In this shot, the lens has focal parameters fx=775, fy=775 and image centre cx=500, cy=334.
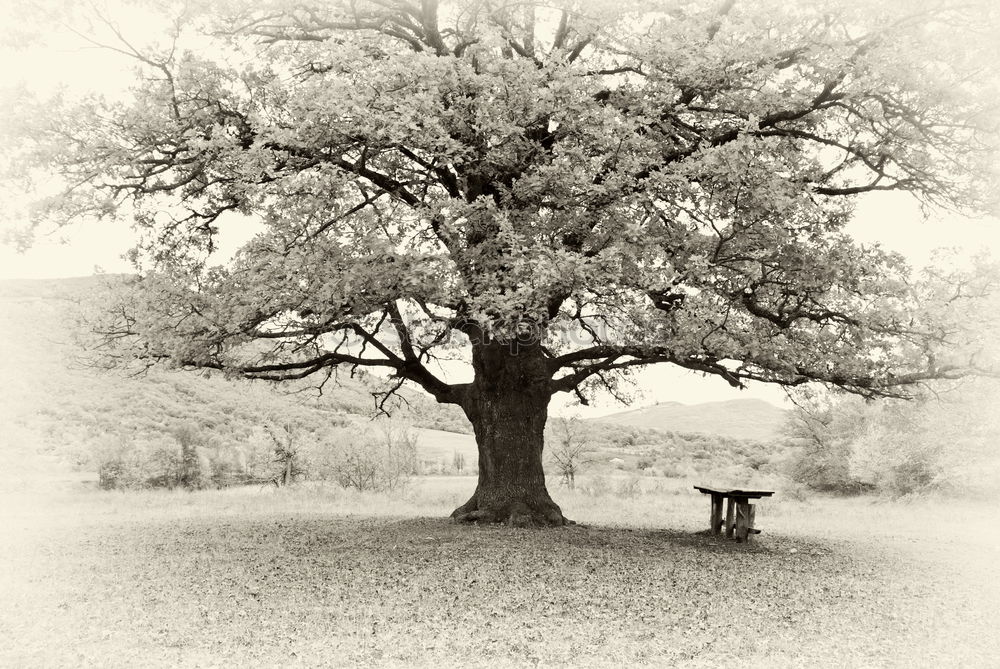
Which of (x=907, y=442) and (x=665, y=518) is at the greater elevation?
(x=907, y=442)

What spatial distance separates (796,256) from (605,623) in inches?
275

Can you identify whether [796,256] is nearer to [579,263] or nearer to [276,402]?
[579,263]

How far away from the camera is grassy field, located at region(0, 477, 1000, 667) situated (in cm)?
686

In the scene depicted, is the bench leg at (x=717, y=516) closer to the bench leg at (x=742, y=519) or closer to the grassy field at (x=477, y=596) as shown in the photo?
the grassy field at (x=477, y=596)

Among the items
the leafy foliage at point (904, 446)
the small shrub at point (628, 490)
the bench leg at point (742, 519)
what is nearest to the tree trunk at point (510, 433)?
the bench leg at point (742, 519)

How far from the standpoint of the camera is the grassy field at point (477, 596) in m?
6.86

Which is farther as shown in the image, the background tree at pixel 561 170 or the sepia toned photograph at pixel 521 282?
the background tree at pixel 561 170

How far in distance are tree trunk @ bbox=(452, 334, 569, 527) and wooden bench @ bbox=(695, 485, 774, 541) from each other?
3.05 meters

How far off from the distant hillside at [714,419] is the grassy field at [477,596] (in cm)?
5191

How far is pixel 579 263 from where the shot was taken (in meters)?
10.3

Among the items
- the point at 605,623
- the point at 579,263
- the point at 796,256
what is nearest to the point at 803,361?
the point at 796,256

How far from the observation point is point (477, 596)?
8.84 m

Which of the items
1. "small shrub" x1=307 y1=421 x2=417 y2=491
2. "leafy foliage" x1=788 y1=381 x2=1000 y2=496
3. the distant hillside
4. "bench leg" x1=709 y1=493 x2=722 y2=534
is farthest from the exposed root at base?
the distant hillside

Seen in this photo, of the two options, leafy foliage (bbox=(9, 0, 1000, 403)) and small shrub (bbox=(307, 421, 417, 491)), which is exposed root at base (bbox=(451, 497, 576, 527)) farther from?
small shrub (bbox=(307, 421, 417, 491))
